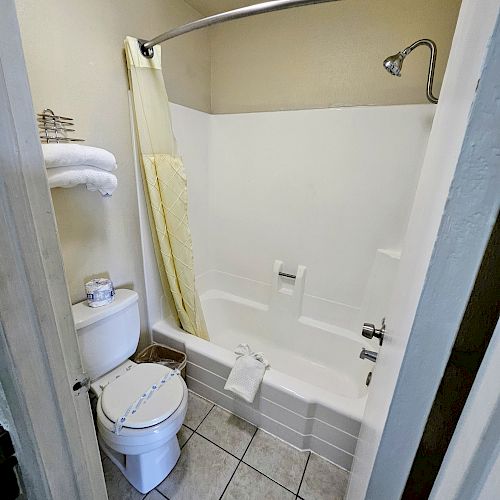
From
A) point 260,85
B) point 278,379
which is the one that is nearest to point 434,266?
point 278,379

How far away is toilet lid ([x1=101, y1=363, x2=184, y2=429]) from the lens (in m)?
0.97

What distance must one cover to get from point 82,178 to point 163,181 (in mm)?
465

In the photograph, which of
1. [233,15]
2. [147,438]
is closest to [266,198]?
[233,15]

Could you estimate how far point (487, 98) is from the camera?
21cm

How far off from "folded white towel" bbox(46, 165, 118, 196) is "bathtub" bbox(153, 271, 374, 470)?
950 mm

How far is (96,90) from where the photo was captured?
1146 mm

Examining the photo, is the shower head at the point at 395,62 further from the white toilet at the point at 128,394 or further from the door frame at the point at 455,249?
the white toilet at the point at 128,394

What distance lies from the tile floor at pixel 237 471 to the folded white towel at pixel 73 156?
1365mm

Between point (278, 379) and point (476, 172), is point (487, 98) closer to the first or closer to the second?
point (476, 172)

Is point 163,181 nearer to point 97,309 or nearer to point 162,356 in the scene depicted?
point 97,309

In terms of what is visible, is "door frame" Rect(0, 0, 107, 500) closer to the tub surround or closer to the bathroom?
the bathroom

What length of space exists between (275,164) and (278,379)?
4.52 feet

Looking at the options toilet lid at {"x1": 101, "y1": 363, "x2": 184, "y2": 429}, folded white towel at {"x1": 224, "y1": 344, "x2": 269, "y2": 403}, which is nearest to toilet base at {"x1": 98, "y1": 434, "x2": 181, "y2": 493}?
toilet lid at {"x1": 101, "y1": 363, "x2": 184, "y2": 429}

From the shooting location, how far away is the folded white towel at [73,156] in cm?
84
